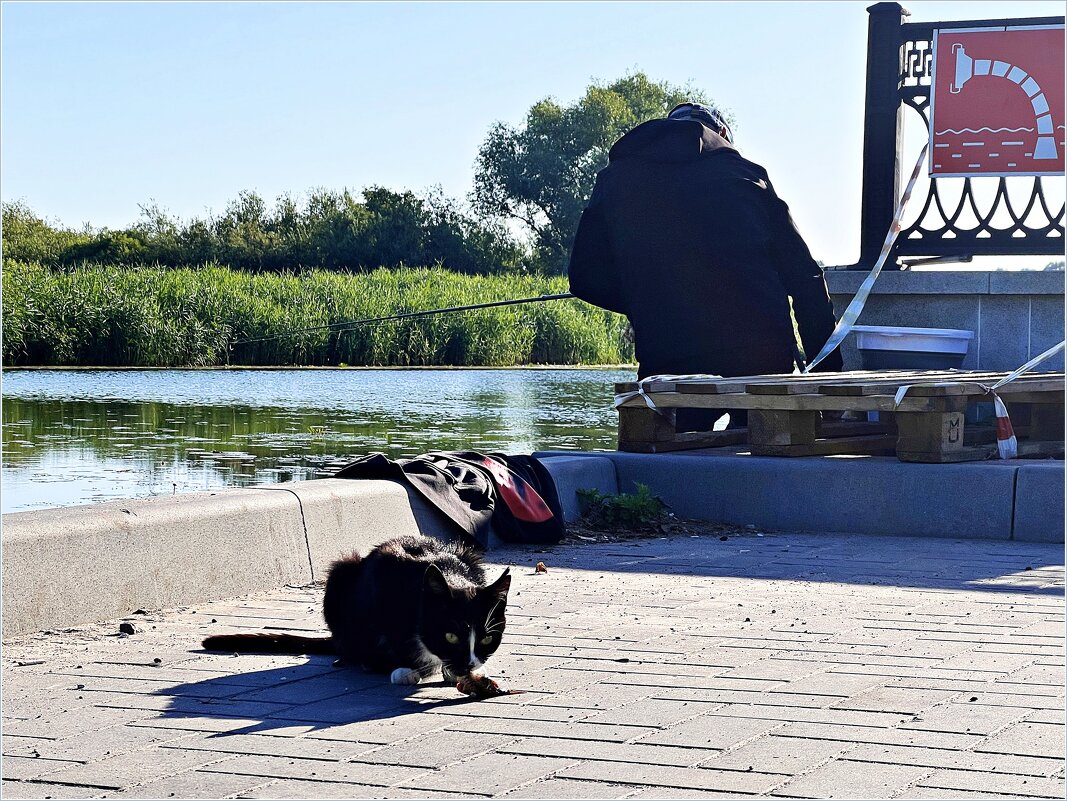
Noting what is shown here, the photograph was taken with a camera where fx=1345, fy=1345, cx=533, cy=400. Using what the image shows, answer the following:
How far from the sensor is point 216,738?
3.40 metres

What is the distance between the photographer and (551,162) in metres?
64.1

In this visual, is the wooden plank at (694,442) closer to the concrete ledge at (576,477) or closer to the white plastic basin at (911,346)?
the concrete ledge at (576,477)

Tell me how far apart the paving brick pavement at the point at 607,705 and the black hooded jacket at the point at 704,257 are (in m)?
2.86

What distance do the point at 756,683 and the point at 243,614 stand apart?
2120 millimetres

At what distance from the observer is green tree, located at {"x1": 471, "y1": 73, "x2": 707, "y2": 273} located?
6369 cm

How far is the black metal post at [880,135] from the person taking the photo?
9953 millimetres

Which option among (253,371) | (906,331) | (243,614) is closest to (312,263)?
(253,371)

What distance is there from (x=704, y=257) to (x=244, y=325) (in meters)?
12.0

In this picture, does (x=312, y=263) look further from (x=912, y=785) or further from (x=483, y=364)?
(x=912, y=785)

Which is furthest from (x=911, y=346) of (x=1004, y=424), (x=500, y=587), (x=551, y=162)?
(x=551, y=162)

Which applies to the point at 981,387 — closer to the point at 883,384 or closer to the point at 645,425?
the point at 883,384

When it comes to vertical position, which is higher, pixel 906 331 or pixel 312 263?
pixel 312 263

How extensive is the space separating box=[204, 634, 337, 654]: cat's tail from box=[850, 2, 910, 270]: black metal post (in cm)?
650

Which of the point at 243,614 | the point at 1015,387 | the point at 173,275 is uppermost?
the point at 173,275
